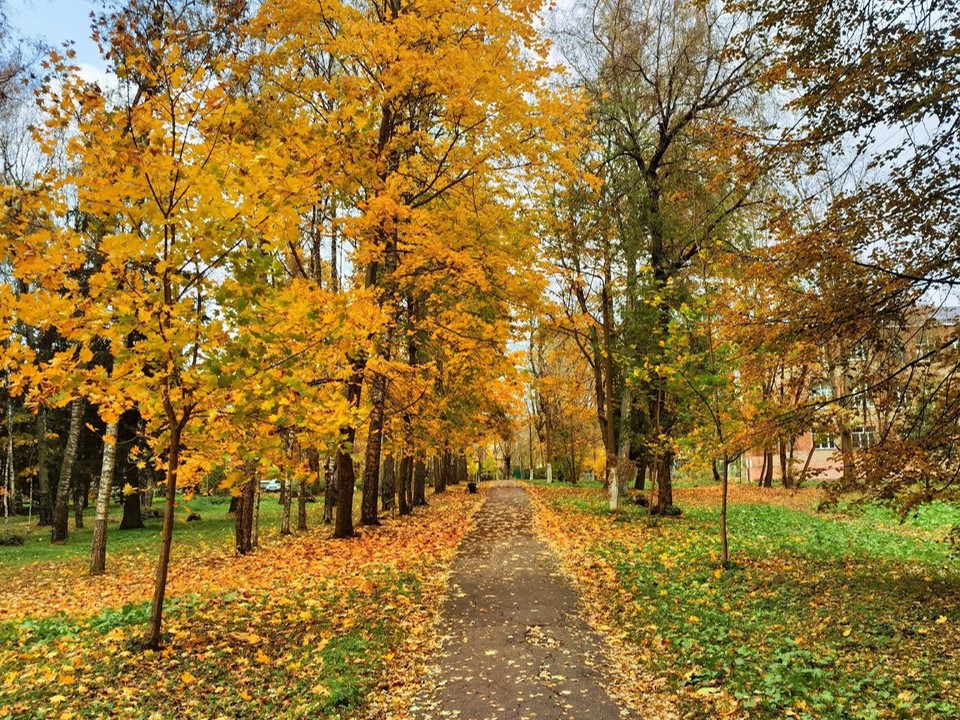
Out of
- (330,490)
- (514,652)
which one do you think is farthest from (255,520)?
(514,652)

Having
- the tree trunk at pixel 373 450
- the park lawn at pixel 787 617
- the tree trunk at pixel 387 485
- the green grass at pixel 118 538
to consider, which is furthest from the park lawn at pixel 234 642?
the tree trunk at pixel 387 485

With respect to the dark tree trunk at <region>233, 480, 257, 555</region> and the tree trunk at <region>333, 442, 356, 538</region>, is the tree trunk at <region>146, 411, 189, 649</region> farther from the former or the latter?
the tree trunk at <region>333, 442, 356, 538</region>

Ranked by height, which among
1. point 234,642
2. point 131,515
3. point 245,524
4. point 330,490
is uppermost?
point 330,490

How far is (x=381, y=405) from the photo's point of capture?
14.4 meters

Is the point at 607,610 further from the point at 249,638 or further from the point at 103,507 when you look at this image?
the point at 103,507

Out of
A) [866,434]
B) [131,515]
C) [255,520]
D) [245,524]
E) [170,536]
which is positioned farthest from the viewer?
[131,515]

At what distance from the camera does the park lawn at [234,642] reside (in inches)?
189

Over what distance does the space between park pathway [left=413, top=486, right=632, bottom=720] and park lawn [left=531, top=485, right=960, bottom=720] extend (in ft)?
1.92

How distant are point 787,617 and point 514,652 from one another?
3331mm

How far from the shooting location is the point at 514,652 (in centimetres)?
622

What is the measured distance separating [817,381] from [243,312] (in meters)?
7.16

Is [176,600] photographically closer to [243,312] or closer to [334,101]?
[243,312]

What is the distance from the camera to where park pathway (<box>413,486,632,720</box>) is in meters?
4.92

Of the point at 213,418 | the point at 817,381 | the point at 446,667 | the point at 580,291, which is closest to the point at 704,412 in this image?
the point at 817,381
